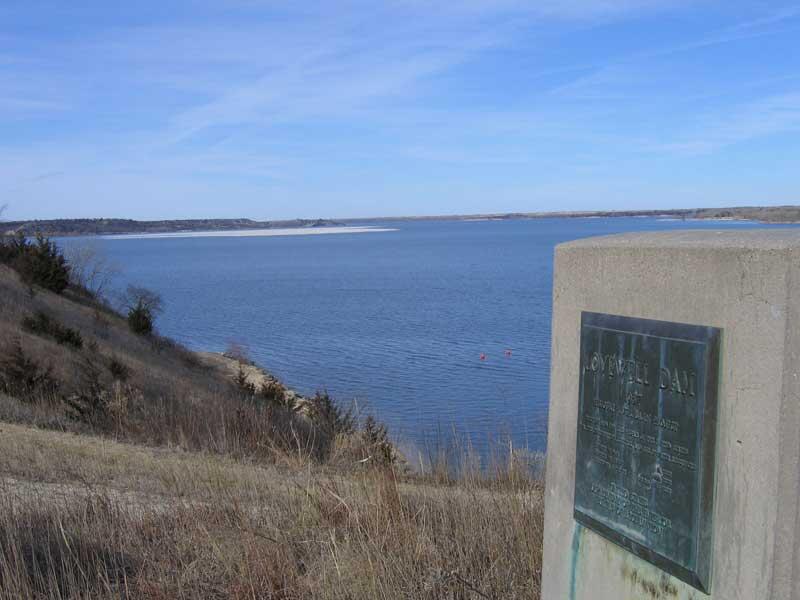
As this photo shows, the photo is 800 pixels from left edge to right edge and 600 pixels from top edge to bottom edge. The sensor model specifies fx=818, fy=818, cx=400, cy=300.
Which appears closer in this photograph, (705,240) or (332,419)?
(705,240)

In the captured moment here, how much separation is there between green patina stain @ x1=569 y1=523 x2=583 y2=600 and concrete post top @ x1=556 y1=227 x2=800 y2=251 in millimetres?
1076

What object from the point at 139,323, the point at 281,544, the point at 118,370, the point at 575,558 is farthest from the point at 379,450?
the point at 139,323

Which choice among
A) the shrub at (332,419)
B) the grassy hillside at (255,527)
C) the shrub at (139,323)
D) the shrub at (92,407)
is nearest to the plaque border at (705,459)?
the grassy hillside at (255,527)

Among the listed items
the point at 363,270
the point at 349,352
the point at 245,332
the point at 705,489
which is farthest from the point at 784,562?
the point at 363,270

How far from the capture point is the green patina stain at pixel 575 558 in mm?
3082

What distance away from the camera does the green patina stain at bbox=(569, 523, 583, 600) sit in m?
3.08

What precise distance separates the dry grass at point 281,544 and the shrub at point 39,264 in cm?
2317

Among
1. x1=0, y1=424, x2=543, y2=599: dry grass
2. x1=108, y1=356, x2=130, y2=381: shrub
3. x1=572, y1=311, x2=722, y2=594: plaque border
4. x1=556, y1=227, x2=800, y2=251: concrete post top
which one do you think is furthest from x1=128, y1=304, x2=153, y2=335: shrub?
x1=572, y1=311, x2=722, y2=594: plaque border

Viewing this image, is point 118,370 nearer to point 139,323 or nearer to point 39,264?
point 139,323

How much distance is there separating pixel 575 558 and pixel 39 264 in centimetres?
2724

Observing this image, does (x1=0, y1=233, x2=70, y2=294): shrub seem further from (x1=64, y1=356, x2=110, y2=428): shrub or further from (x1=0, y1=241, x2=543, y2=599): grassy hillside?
(x1=0, y1=241, x2=543, y2=599): grassy hillside

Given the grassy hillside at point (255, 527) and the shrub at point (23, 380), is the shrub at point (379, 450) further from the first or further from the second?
the shrub at point (23, 380)

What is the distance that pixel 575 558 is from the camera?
3090 millimetres

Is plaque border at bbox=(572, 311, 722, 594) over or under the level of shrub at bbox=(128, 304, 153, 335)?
over
